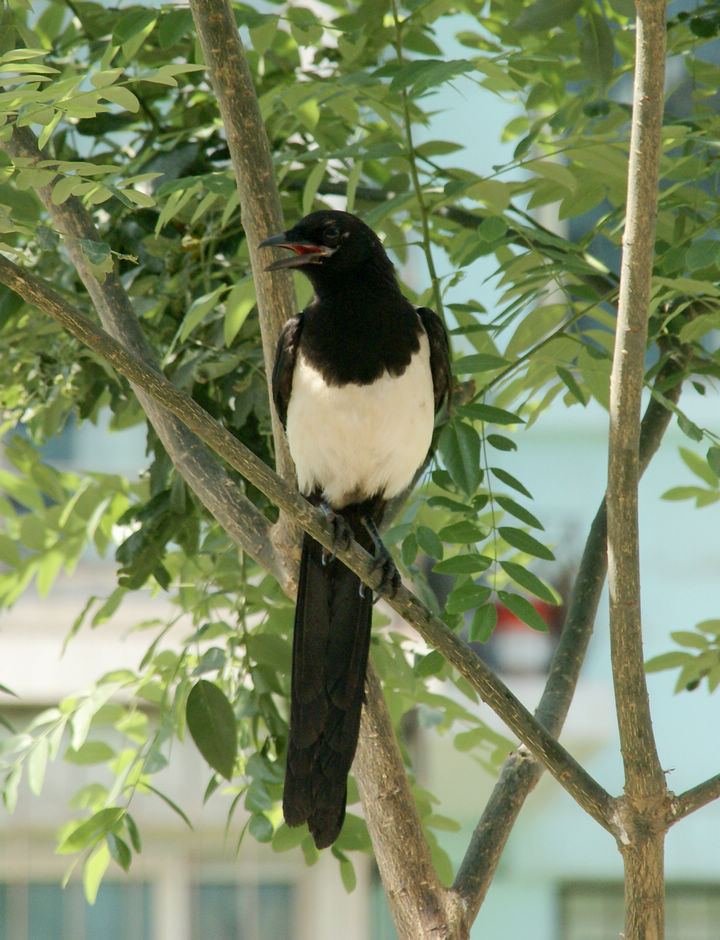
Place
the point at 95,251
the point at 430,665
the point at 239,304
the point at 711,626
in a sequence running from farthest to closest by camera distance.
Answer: the point at 711,626
the point at 239,304
the point at 430,665
the point at 95,251

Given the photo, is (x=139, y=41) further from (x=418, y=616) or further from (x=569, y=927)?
Answer: (x=569, y=927)

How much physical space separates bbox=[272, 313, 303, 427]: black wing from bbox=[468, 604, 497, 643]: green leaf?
0.51 metres

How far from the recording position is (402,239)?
244 centimetres

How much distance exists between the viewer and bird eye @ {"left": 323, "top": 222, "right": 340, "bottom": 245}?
2283 millimetres

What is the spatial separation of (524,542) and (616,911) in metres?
→ 4.60

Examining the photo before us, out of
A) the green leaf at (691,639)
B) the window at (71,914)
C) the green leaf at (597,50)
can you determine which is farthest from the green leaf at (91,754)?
the window at (71,914)

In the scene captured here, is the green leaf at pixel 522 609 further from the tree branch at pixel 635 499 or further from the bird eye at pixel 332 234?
the bird eye at pixel 332 234

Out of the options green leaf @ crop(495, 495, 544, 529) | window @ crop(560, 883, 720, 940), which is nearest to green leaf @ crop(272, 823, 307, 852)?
green leaf @ crop(495, 495, 544, 529)

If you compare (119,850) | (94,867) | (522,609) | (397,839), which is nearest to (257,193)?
(522,609)

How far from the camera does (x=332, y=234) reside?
230 cm

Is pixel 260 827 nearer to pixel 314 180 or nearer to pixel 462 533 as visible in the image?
pixel 462 533

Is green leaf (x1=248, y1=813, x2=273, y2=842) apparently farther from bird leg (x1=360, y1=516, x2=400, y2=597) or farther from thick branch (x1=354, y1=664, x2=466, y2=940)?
bird leg (x1=360, y1=516, x2=400, y2=597)

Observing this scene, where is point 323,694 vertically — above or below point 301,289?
below

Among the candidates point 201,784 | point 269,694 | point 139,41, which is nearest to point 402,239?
point 139,41
